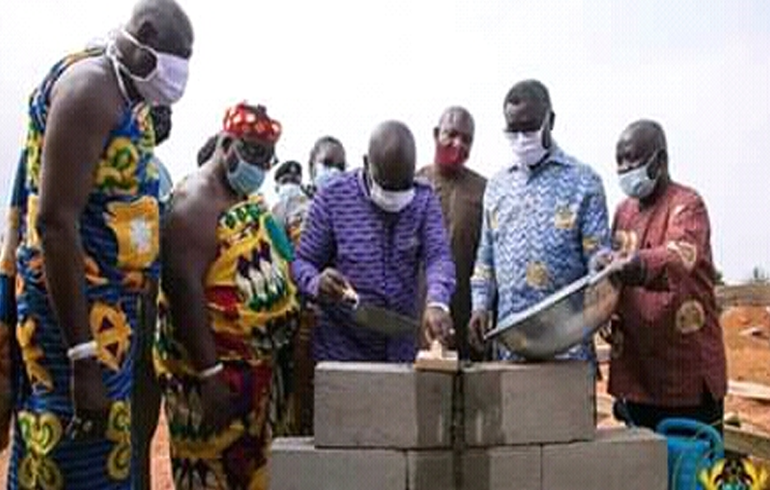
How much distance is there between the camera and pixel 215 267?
328 cm

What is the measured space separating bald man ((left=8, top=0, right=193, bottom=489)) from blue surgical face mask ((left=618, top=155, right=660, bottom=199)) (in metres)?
1.92

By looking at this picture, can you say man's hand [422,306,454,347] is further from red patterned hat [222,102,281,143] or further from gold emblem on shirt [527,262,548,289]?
red patterned hat [222,102,281,143]

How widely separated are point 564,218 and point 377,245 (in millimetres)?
725

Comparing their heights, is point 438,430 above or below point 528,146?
below

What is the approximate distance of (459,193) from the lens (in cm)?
455

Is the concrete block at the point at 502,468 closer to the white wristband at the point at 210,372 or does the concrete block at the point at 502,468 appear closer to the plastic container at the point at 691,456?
the plastic container at the point at 691,456

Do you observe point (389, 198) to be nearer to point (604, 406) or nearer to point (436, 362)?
point (436, 362)

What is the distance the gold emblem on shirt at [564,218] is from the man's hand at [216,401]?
54.6 inches

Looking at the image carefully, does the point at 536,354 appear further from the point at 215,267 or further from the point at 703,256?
the point at 215,267

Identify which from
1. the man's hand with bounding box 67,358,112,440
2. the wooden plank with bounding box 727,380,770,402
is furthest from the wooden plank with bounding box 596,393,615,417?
the man's hand with bounding box 67,358,112,440

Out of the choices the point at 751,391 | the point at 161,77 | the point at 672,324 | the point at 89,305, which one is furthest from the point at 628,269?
the point at 751,391

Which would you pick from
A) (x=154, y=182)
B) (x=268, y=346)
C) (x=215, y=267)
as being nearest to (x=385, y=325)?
(x=268, y=346)

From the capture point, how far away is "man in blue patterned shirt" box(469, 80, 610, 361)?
3.68m

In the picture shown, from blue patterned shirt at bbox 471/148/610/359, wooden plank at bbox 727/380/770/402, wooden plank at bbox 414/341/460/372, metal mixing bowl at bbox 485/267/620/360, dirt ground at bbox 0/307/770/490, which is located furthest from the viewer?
wooden plank at bbox 727/380/770/402
